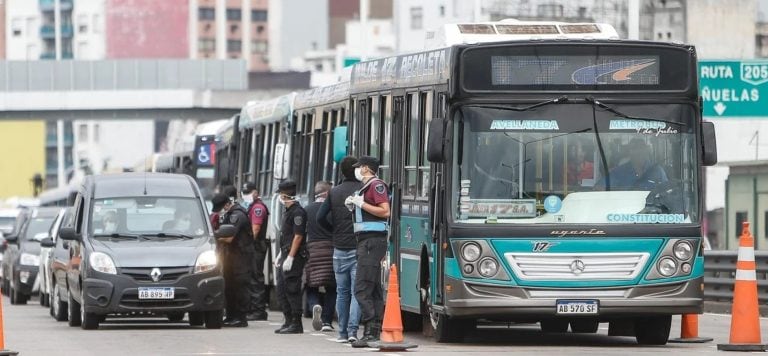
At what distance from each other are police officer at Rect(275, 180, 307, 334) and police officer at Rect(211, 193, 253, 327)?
6.69ft

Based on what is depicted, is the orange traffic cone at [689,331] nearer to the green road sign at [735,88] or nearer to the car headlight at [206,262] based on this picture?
the car headlight at [206,262]

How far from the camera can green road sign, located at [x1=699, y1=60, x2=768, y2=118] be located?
3634 cm

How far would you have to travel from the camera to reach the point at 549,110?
18.1m

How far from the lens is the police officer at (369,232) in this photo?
1819cm

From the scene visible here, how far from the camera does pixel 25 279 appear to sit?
35344 millimetres

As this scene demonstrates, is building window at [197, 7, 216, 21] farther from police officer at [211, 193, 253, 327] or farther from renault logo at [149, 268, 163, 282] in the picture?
renault logo at [149, 268, 163, 282]

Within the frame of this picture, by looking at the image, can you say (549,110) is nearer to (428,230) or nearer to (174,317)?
(428,230)

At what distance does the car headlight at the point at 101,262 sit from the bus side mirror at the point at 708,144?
713 centimetres

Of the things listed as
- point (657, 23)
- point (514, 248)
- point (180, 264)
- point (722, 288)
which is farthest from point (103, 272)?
point (657, 23)

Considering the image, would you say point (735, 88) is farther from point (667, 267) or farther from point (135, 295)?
point (667, 267)

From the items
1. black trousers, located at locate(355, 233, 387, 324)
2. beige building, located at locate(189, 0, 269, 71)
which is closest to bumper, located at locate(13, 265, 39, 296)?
black trousers, located at locate(355, 233, 387, 324)

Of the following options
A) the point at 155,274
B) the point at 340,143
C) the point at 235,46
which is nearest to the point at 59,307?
the point at 155,274

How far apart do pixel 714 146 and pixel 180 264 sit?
266 inches

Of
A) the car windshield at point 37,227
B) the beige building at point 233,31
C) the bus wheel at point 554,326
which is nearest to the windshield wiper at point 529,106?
the bus wheel at point 554,326
